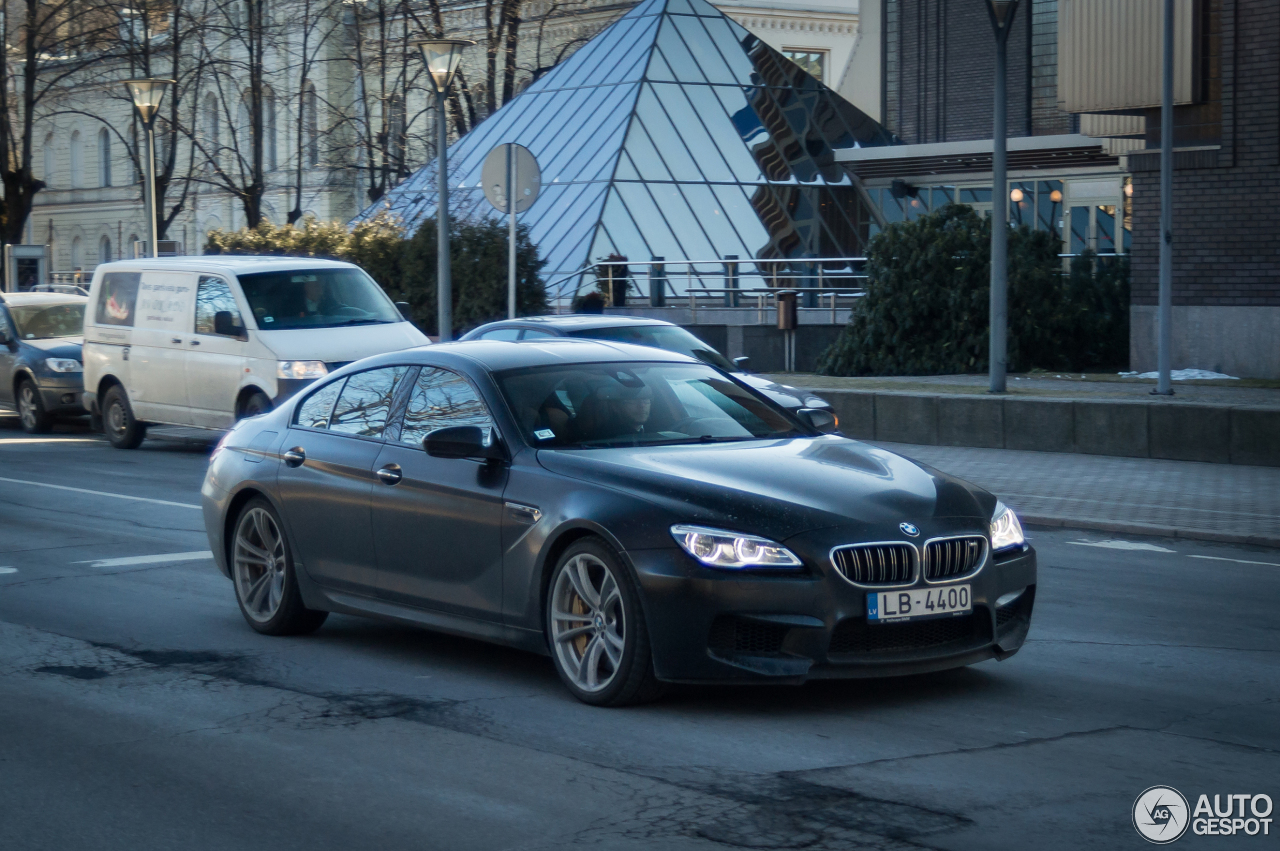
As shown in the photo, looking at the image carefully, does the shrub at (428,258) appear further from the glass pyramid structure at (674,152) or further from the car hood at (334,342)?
the car hood at (334,342)

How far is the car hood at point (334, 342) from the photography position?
17.8 m

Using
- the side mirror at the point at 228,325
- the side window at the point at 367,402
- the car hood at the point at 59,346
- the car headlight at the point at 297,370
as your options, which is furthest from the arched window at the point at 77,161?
the side window at the point at 367,402

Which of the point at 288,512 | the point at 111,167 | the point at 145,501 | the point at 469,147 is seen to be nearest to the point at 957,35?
the point at 469,147

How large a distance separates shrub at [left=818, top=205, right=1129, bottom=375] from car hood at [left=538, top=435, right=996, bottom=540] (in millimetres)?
17093

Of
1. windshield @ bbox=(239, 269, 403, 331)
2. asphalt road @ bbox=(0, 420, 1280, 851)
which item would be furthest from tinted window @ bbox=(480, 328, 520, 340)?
asphalt road @ bbox=(0, 420, 1280, 851)

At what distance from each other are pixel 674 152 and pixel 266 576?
30.4 metres

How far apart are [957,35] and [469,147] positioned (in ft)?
40.6

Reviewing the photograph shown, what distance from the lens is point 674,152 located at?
3806cm

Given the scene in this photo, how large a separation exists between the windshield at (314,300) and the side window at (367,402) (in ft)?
33.3

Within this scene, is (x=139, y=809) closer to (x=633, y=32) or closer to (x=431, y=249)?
(x=431, y=249)

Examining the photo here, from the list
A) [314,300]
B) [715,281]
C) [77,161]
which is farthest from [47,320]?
[77,161]

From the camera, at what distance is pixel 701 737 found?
6199mm

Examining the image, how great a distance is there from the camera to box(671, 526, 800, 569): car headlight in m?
6.26

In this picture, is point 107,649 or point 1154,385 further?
point 1154,385
